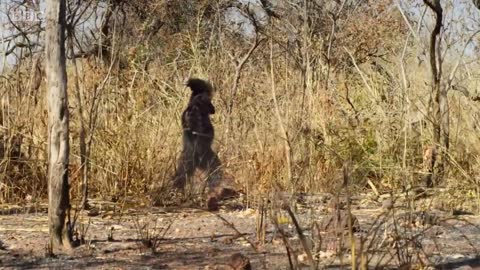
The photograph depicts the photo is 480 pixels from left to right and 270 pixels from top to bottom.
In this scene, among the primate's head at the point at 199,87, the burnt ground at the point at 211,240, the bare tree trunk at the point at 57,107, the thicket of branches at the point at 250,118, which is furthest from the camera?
the primate's head at the point at 199,87

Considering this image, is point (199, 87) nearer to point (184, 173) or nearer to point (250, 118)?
point (250, 118)

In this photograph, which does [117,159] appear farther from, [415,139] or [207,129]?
[415,139]

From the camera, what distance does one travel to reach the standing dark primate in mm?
7000

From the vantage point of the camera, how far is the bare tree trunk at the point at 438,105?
7117 millimetres

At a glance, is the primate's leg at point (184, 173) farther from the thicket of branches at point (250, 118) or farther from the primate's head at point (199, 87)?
the primate's head at point (199, 87)

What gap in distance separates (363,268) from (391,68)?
724 cm

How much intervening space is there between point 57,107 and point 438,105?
12.9 ft

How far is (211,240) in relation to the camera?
523 centimetres

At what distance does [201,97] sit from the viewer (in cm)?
745

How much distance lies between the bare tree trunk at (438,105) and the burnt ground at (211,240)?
36.2 inches

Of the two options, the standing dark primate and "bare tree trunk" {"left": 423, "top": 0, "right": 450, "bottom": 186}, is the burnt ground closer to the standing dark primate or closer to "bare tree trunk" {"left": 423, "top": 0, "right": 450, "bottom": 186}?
the standing dark primate

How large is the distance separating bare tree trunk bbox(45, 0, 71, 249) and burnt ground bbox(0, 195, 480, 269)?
34 centimetres

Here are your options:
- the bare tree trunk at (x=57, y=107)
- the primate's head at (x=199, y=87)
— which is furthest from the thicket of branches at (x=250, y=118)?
the bare tree trunk at (x=57, y=107)

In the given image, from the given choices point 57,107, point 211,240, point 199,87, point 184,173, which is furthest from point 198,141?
point 57,107
